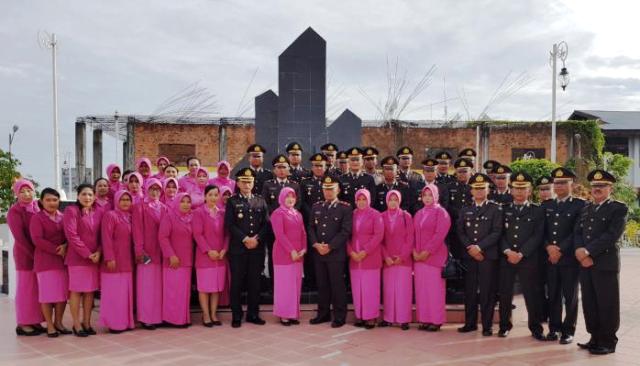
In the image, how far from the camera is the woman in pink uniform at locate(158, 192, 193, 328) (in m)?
5.72

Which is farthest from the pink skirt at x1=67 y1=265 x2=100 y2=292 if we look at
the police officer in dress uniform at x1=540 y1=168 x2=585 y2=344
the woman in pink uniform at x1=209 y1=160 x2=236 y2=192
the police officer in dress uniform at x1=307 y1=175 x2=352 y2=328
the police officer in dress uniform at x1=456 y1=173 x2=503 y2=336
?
the police officer in dress uniform at x1=540 y1=168 x2=585 y2=344

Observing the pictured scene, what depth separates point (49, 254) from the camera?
5383mm

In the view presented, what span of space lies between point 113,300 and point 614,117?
2919 centimetres

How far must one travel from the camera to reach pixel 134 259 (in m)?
5.72

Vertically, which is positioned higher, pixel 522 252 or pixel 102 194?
pixel 102 194

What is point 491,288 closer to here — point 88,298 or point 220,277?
point 220,277

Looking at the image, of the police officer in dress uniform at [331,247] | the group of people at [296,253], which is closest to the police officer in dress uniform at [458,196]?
the group of people at [296,253]

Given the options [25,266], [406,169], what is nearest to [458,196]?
[406,169]

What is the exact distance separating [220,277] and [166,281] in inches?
23.9

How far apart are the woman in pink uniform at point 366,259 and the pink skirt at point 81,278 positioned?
110 inches

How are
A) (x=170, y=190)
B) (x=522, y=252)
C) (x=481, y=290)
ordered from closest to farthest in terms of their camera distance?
(x=522, y=252)
(x=481, y=290)
(x=170, y=190)

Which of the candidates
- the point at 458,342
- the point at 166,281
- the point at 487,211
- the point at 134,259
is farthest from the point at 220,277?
the point at 487,211

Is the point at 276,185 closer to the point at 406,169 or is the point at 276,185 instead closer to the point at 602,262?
the point at 406,169

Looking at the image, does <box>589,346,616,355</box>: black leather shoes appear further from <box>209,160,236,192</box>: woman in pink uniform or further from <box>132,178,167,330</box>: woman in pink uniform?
<box>209,160,236,192</box>: woman in pink uniform
